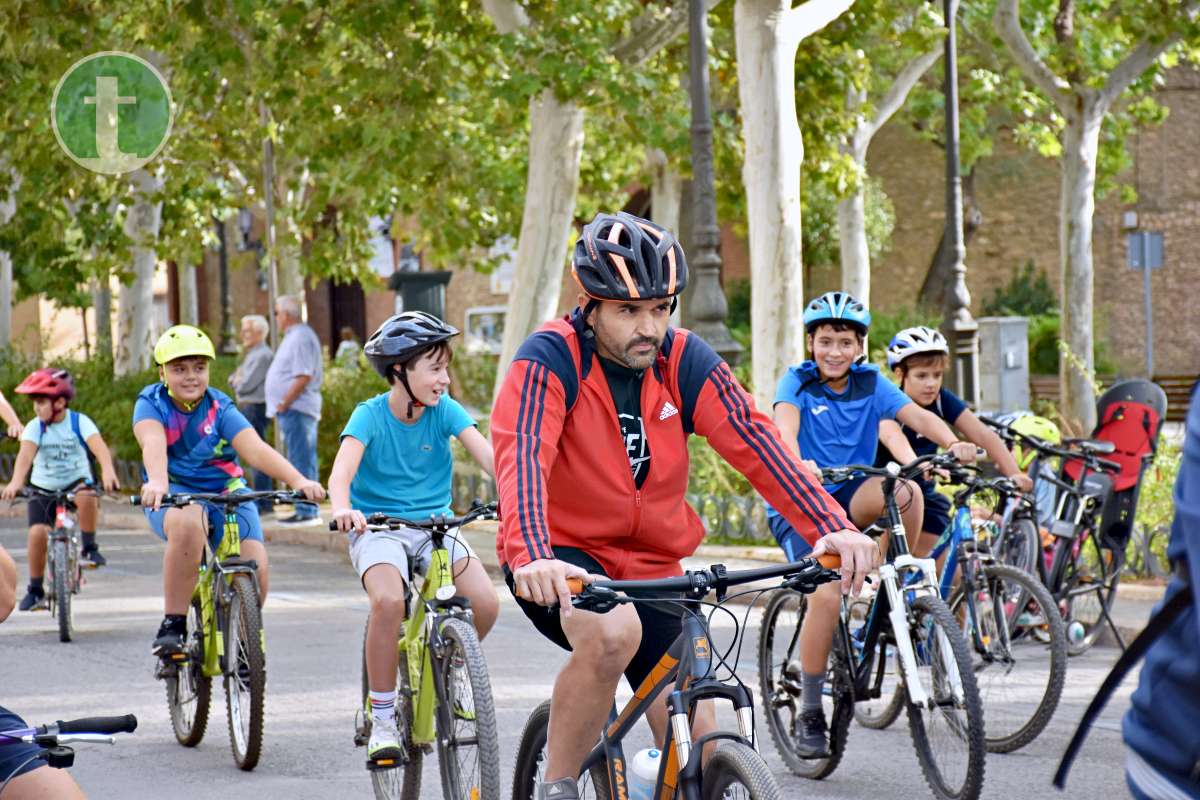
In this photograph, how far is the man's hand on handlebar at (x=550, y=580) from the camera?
3.74 m

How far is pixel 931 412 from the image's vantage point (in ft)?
25.2

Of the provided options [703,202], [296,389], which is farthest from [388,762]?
[296,389]

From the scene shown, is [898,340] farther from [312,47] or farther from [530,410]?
[312,47]

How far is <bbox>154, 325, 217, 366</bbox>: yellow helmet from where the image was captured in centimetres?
804

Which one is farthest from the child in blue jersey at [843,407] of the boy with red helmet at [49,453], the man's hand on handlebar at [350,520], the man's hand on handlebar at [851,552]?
the boy with red helmet at [49,453]

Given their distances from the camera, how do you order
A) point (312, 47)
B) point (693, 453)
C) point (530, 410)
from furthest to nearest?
point (312, 47), point (693, 453), point (530, 410)

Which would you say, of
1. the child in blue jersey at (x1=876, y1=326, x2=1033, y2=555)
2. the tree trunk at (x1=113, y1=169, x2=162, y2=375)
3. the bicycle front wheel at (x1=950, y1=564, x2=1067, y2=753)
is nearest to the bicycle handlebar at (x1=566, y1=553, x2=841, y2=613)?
the bicycle front wheel at (x1=950, y1=564, x2=1067, y2=753)

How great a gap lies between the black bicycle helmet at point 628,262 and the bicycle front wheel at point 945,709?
8.16ft

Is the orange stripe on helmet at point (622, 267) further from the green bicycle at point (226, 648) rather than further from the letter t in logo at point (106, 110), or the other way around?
the letter t in logo at point (106, 110)

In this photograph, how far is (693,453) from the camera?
16125 mm

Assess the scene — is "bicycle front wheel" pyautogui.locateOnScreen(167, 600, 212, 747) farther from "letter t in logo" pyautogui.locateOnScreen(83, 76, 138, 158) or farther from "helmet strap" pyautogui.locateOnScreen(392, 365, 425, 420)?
"letter t in logo" pyautogui.locateOnScreen(83, 76, 138, 158)

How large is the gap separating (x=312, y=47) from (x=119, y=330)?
343 inches

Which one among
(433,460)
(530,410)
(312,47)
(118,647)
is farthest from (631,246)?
(312,47)

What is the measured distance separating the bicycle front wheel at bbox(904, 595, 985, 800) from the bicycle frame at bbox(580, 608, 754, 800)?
7.13 feet
